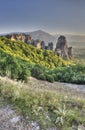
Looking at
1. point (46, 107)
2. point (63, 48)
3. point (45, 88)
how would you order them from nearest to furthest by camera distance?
point (46, 107), point (45, 88), point (63, 48)

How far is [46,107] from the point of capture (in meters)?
7.44

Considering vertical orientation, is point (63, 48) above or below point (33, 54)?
below

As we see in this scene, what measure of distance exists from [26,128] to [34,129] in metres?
0.21

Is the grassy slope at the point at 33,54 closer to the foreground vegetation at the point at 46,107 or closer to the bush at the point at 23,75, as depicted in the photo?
the bush at the point at 23,75

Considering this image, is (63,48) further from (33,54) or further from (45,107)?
(45,107)

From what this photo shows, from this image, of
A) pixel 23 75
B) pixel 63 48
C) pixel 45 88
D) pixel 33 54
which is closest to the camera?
pixel 45 88

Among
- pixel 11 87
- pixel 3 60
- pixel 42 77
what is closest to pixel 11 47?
pixel 42 77

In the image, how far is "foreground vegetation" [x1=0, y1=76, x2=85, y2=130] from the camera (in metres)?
6.96

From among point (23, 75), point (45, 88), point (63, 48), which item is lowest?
point (63, 48)

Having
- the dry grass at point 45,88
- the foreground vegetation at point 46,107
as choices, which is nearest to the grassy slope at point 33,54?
the dry grass at point 45,88

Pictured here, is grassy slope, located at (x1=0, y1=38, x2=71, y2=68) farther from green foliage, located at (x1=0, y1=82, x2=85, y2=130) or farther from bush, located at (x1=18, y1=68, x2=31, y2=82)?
green foliage, located at (x1=0, y1=82, x2=85, y2=130)

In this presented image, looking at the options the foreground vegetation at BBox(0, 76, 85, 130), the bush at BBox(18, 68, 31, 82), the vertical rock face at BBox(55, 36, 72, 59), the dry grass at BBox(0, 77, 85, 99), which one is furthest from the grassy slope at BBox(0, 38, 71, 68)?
the foreground vegetation at BBox(0, 76, 85, 130)

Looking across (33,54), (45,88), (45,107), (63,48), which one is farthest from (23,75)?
(63,48)

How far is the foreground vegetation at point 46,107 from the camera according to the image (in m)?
6.96
